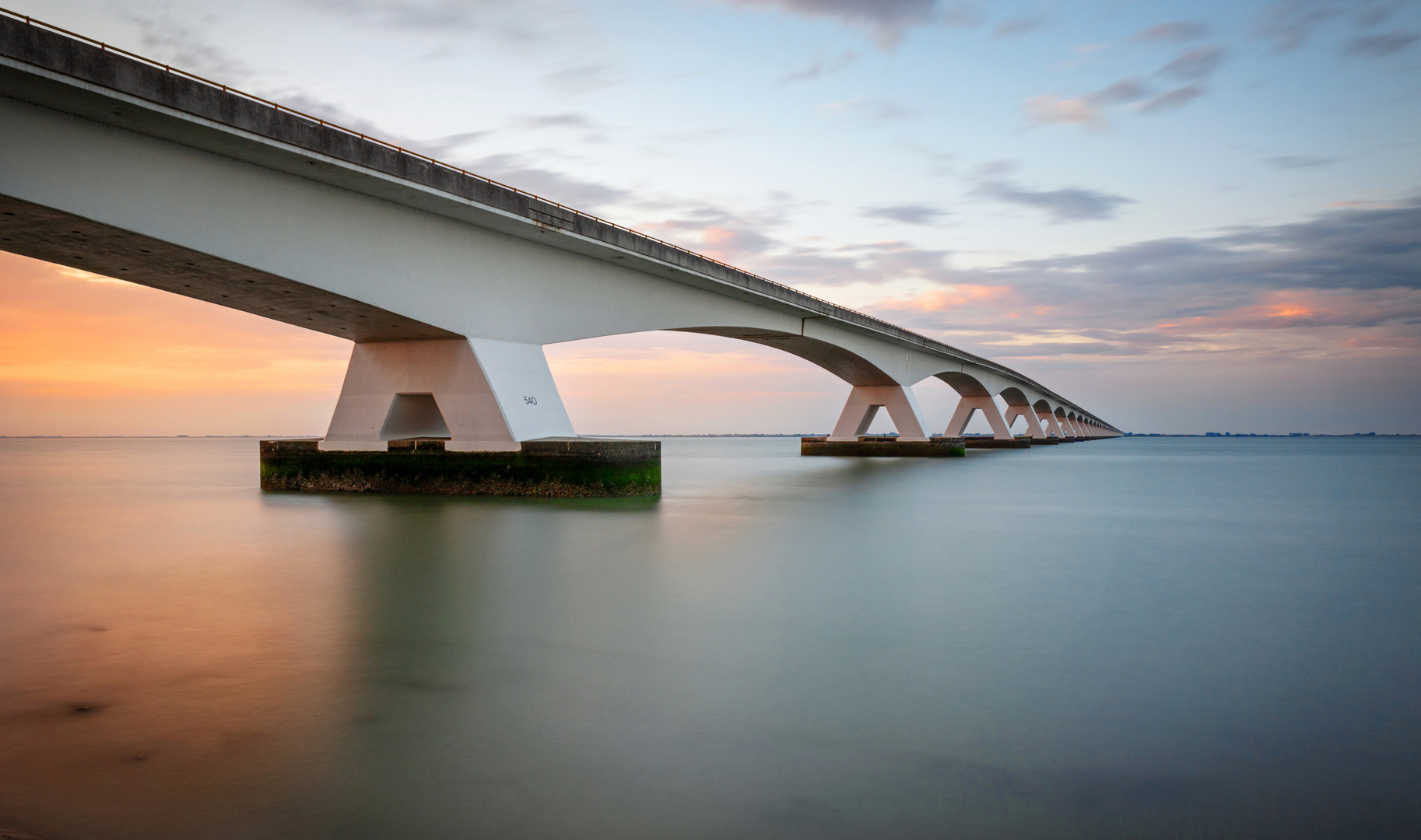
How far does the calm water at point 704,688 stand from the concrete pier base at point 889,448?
36.1 m

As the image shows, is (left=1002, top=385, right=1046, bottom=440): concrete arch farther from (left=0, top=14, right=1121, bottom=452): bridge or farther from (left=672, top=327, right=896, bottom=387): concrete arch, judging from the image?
(left=0, top=14, right=1121, bottom=452): bridge

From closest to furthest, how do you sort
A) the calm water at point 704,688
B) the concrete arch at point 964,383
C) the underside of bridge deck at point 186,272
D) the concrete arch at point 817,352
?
the calm water at point 704,688 → the underside of bridge deck at point 186,272 → the concrete arch at point 817,352 → the concrete arch at point 964,383

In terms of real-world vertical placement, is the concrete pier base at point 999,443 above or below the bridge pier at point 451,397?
below

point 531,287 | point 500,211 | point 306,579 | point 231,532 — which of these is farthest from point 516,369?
point 306,579

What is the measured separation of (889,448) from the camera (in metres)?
49.5

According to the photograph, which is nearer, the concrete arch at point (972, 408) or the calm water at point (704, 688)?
the calm water at point (704, 688)

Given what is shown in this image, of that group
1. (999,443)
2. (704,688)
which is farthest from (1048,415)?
(704,688)

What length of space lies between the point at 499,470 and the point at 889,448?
109 feet

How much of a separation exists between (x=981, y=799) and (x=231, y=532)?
14.4 meters

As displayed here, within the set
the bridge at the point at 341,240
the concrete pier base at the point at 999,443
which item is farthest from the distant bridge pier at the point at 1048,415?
the bridge at the point at 341,240

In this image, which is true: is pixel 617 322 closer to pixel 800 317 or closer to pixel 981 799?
pixel 800 317

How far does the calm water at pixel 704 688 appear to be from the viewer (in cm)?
372

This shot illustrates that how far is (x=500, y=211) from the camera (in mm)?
19719

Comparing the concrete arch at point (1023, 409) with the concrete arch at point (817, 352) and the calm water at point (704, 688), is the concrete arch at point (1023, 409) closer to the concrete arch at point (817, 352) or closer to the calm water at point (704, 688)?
the concrete arch at point (817, 352)
